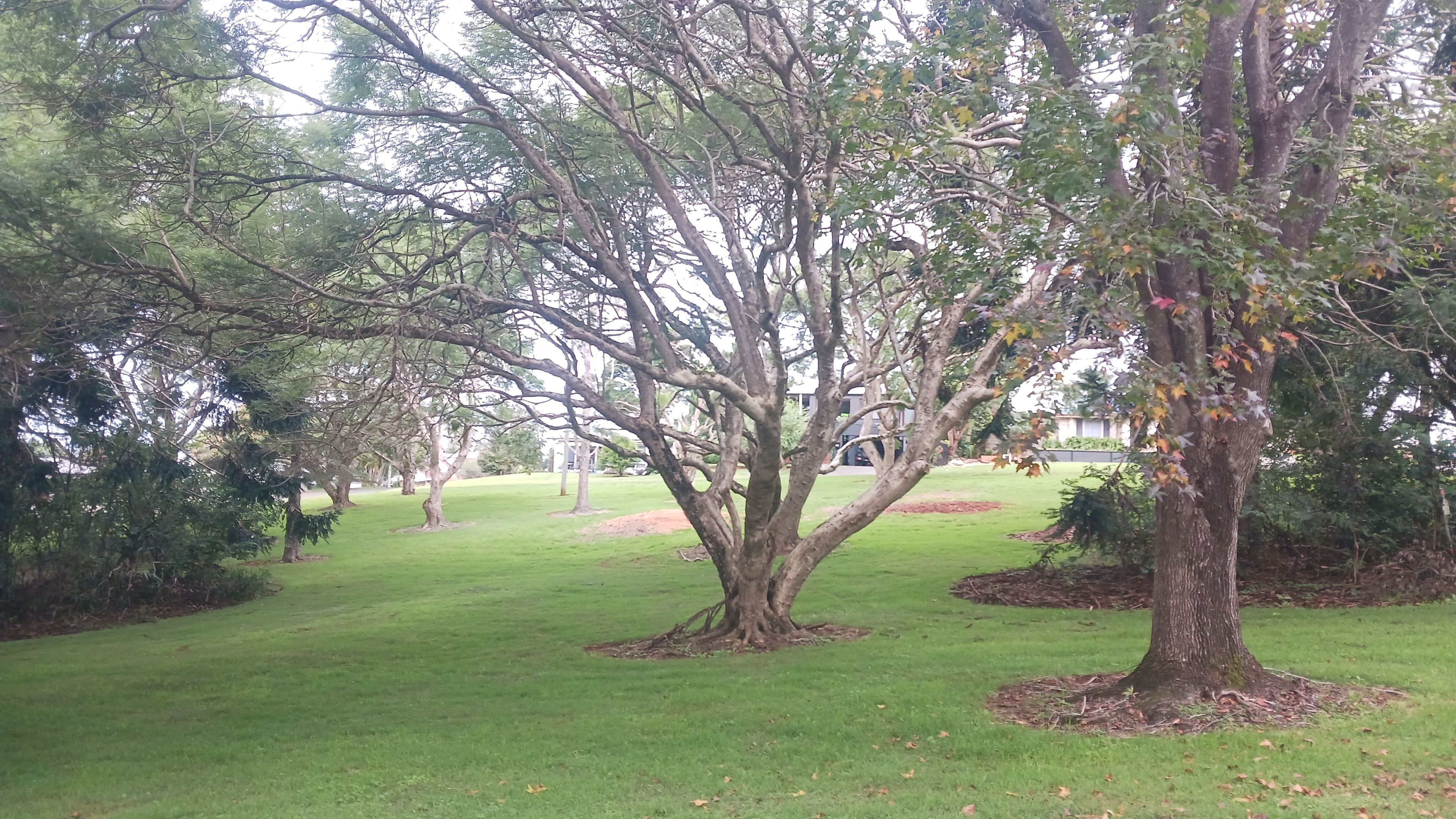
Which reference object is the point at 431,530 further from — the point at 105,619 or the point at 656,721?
the point at 656,721

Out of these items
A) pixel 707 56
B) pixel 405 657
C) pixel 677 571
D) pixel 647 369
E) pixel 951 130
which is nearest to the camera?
pixel 951 130

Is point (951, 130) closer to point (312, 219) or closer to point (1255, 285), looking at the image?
point (1255, 285)

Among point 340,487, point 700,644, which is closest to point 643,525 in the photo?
point 340,487

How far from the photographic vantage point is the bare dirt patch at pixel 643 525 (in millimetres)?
30484

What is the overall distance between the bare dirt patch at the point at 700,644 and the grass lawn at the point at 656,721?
1.16 feet

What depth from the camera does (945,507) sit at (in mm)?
30422

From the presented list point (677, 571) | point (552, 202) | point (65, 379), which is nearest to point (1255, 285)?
point (552, 202)

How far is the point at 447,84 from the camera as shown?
1441cm

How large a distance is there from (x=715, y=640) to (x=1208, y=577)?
254 inches

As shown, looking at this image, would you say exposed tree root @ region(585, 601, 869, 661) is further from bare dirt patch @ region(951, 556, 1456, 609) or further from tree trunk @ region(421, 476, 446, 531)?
tree trunk @ region(421, 476, 446, 531)

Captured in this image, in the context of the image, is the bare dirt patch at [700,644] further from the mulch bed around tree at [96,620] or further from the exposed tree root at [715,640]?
the mulch bed around tree at [96,620]

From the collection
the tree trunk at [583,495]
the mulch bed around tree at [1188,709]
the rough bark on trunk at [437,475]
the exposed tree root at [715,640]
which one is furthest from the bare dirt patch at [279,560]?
the mulch bed around tree at [1188,709]

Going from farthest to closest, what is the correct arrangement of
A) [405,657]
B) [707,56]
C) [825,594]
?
[825,594] < [405,657] < [707,56]

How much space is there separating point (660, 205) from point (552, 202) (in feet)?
5.55
